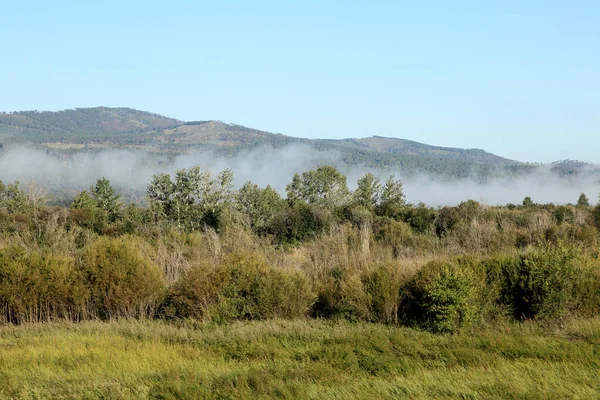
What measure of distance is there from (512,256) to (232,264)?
8.49 meters

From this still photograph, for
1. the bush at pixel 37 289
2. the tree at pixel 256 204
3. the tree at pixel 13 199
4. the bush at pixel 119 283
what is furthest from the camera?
the tree at pixel 13 199

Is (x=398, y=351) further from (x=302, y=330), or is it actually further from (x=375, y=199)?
(x=375, y=199)

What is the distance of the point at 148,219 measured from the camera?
168ft

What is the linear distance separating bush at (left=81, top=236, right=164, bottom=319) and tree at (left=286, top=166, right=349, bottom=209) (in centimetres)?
4560

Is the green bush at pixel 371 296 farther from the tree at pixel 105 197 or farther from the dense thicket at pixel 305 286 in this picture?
the tree at pixel 105 197

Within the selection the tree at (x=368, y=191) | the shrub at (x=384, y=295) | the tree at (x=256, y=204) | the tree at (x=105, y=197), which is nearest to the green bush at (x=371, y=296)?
the shrub at (x=384, y=295)

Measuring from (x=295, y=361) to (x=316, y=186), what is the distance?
5376cm

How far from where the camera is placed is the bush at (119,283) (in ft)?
62.7

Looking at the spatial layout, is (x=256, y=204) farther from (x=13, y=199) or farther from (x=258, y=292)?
(x=258, y=292)

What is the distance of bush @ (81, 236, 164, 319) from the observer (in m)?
19.1

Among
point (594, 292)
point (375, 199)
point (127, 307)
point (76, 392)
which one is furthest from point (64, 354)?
point (375, 199)

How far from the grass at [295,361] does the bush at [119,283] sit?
6.25 feet

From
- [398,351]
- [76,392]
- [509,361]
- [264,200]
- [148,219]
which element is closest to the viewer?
[76,392]

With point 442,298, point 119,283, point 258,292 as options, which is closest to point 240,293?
point 258,292
